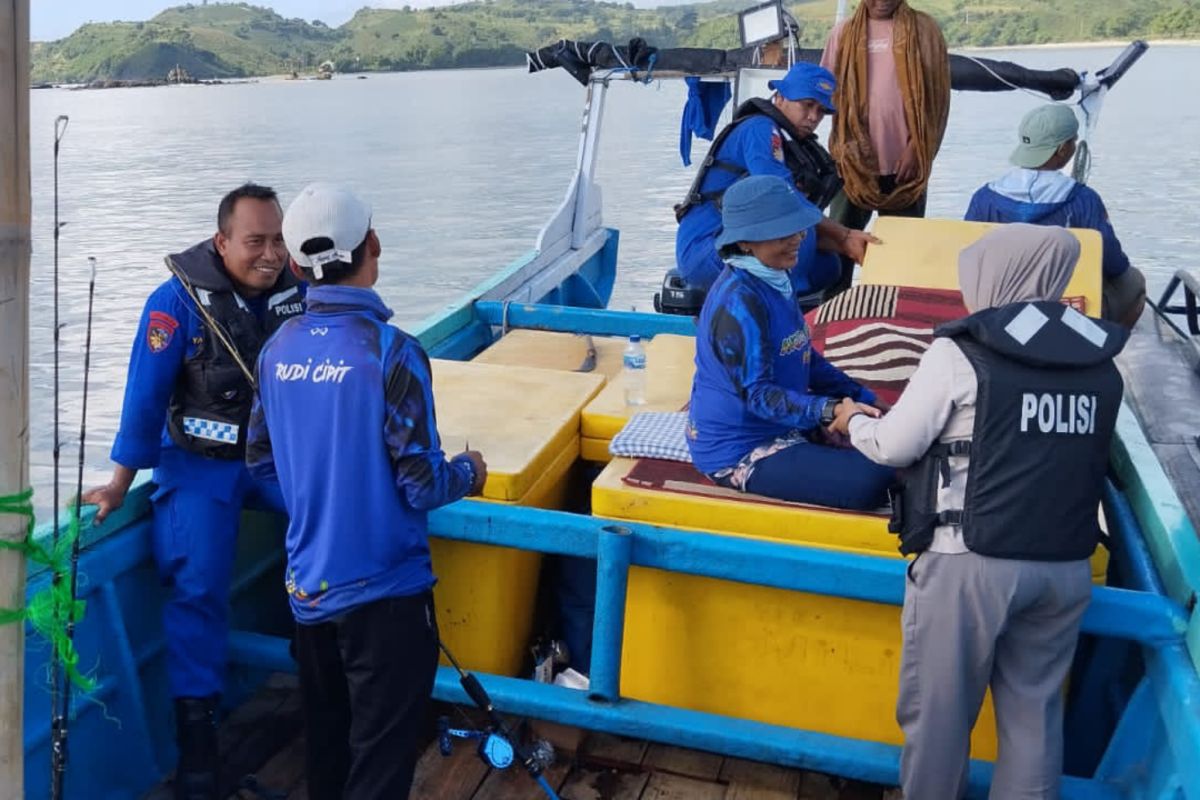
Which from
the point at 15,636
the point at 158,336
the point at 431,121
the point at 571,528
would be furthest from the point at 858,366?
the point at 431,121

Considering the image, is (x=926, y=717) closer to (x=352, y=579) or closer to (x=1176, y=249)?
(x=352, y=579)

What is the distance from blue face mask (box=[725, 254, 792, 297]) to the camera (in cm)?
257

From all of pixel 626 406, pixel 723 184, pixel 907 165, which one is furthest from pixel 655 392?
pixel 907 165

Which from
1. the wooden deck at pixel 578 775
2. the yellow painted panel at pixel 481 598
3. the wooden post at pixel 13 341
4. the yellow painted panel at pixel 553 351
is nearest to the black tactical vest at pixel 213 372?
the yellow painted panel at pixel 481 598

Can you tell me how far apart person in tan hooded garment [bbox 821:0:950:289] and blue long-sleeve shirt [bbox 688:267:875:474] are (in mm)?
2414

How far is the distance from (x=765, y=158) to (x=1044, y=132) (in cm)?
115

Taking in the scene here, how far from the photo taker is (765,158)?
3.68 m

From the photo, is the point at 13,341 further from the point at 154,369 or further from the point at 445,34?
the point at 445,34

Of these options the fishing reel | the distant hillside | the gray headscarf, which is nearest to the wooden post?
the fishing reel

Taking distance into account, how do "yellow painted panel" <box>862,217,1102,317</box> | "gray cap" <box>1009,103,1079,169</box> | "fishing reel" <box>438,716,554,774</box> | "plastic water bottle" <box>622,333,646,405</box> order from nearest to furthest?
1. "fishing reel" <box>438,716,554,774</box>
2. "plastic water bottle" <box>622,333,646,405</box>
3. "gray cap" <box>1009,103,1079,169</box>
4. "yellow painted panel" <box>862,217,1102,317</box>

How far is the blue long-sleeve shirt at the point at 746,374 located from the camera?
254 centimetres

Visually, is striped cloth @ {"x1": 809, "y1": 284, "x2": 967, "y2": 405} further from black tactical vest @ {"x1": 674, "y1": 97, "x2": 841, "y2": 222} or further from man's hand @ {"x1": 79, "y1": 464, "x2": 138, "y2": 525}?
man's hand @ {"x1": 79, "y1": 464, "x2": 138, "y2": 525}

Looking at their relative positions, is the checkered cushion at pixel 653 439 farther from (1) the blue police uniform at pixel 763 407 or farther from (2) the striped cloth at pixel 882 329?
(2) the striped cloth at pixel 882 329

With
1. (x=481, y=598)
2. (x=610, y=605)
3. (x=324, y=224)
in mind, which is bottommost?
(x=481, y=598)
